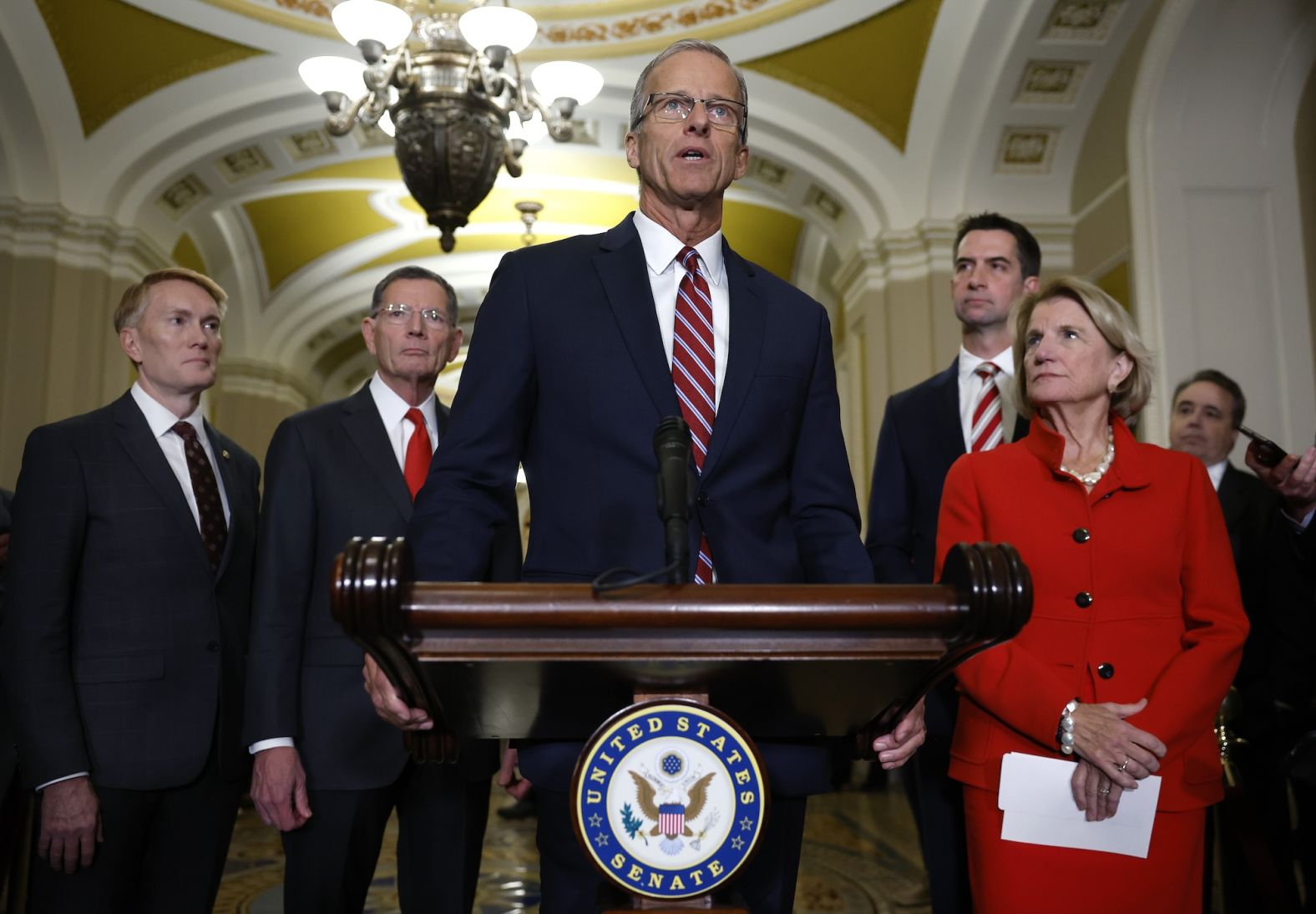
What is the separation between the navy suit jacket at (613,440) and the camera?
145 centimetres

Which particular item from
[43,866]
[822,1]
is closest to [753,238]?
[822,1]

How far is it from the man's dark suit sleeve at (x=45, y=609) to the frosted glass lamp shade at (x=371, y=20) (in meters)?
3.72

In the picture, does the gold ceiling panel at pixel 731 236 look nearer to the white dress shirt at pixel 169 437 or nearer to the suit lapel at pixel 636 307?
the white dress shirt at pixel 169 437

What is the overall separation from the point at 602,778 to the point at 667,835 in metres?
0.08

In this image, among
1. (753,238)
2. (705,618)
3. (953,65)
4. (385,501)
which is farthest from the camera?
(753,238)

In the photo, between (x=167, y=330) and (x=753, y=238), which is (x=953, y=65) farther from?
(x=167, y=330)

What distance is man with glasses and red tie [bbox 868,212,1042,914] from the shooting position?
8.84ft

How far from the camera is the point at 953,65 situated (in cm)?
752

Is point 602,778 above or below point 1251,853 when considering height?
above

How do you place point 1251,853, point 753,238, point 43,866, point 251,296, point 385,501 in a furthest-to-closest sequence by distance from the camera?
point 251,296 < point 753,238 < point 1251,853 < point 385,501 < point 43,866

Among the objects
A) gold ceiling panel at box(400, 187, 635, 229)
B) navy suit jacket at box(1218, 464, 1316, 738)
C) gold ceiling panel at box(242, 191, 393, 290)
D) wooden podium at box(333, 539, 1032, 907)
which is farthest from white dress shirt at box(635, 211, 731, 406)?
gold ceiling panel at box(242, 191, 393, 290)

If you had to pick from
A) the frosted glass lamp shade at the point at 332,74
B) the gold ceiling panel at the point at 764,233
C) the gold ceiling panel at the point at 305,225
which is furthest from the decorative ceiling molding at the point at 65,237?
the gold ceiling panel at the point at 764,233

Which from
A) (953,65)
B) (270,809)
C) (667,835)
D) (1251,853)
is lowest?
(1251,853)

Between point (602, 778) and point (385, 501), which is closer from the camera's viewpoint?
point (602, 778)
